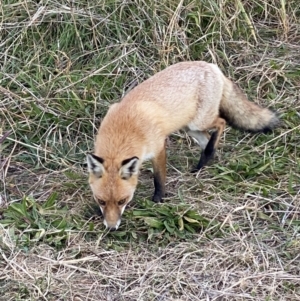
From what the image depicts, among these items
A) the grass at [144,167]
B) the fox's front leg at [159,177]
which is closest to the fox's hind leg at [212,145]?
the grass at [144,167]

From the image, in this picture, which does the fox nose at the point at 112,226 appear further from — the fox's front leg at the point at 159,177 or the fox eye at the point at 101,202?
the fox's front leg at the point at 159,177

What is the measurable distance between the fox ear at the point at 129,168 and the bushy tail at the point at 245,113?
1.32 m

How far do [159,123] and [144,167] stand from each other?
62 cm

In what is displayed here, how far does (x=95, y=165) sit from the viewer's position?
170 inches

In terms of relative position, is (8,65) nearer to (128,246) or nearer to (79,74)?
(79,74)

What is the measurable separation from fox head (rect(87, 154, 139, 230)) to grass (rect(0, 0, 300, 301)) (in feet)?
0.52

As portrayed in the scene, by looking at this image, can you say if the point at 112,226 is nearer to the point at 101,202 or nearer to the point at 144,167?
the point at 101,202

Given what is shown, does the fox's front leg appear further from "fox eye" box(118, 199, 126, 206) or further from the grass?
"fox eye" box(118, 199, 126, 206)

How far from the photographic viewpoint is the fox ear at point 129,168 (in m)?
4.28

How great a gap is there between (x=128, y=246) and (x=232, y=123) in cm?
168

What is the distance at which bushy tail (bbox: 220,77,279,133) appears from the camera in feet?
17.5

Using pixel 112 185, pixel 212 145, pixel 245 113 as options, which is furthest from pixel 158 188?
pixel 245 113

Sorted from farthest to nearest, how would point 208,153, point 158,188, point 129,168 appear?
point 208,153 → point 158,188 → point 129,168

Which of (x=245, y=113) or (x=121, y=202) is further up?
(x=245, y=113)
